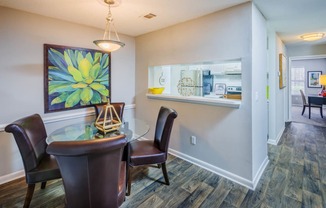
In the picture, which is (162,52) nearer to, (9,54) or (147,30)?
Result: (147,30)

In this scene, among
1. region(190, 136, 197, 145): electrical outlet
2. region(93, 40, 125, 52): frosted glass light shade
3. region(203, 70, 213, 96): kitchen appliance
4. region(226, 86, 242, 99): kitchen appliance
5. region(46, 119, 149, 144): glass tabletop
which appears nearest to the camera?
region(93, 40, 125, 52): frosted glass light shade

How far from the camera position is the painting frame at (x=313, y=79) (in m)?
8.20

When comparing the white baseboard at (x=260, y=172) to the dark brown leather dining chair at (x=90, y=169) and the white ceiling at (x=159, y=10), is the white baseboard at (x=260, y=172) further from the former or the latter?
the white ceiling at (x=159, y=10)

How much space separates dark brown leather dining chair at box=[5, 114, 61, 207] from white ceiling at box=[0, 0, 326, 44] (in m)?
1.53

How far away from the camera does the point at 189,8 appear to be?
2354 mm

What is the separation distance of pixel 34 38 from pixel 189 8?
2279mm

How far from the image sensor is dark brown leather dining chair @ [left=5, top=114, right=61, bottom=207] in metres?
1.66

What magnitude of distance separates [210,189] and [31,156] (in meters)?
2.06

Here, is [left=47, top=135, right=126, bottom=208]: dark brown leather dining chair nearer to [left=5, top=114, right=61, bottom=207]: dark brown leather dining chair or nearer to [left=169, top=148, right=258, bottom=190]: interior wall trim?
[left=5, top=114, right=61, bottom=207]: dark brown leather dining chair

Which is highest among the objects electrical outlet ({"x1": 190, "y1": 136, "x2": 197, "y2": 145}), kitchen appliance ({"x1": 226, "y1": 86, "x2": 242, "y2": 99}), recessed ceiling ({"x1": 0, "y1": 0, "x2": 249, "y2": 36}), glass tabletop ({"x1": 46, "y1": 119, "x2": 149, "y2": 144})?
recessed ceiling ({"x1": 0, "y1": 0, "x2": 249, "y2": 36})

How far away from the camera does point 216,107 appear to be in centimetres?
253

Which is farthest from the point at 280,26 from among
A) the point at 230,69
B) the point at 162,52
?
the point at 162,52

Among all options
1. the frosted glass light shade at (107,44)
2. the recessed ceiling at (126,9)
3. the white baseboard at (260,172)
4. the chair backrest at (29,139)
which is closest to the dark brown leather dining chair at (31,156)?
the chair backrest at (29,139)

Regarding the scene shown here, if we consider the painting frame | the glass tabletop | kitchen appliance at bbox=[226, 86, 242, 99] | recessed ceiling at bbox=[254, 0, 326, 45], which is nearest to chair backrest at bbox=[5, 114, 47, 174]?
the glass tabletop
